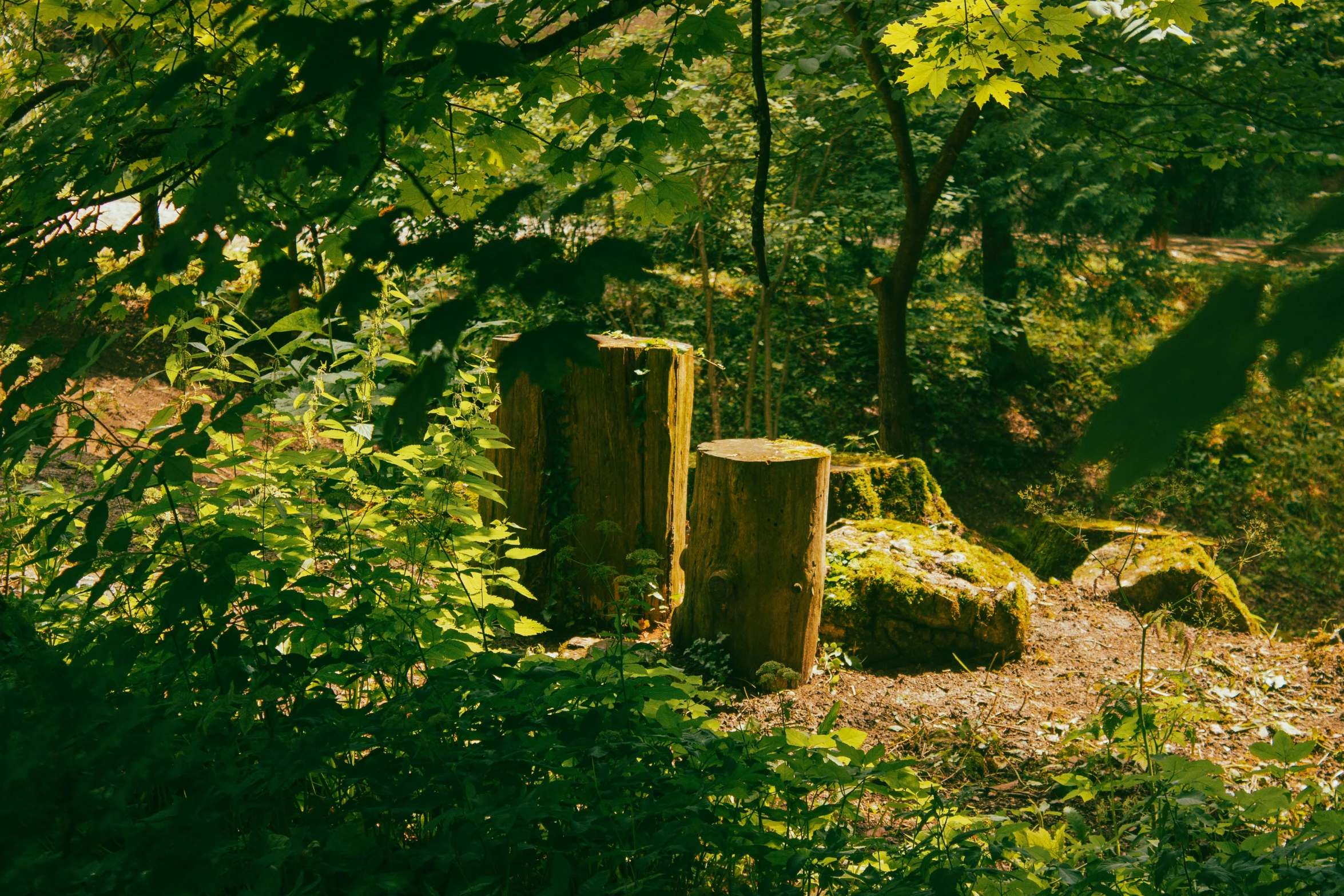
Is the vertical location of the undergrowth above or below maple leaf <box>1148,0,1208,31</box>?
below

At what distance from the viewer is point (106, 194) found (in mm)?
2191

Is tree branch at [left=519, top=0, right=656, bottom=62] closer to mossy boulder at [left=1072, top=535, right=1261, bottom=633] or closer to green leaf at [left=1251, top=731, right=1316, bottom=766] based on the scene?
green leaf at [left=1251, top=731, right=1316, bottom=766]

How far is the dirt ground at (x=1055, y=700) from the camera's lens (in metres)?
3.77

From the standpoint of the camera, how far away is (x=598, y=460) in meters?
4.82

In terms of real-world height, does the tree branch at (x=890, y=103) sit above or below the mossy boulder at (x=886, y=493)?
above

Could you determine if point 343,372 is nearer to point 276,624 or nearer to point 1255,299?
point 276,624

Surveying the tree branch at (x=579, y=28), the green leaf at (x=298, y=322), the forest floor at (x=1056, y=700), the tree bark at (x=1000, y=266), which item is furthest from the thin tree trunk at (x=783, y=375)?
the green leaf at (x=298, y=322)

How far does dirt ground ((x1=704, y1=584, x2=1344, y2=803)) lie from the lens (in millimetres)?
3766

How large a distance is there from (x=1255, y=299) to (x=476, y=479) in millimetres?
2405

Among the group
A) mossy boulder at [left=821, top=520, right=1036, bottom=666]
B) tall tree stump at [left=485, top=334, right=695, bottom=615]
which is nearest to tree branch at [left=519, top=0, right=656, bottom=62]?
tall tree stump at [left=485, top=334, right=695, bottom=615]

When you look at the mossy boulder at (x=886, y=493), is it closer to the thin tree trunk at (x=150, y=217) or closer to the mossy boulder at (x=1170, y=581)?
the mossy boulder at (x=1170, y=581)

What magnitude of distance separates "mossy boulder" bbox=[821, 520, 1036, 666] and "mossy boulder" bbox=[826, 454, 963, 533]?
97 centimetres

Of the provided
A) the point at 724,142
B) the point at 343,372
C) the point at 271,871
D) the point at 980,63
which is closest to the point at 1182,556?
the point at 980,63

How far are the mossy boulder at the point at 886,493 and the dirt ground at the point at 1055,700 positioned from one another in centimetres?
100
